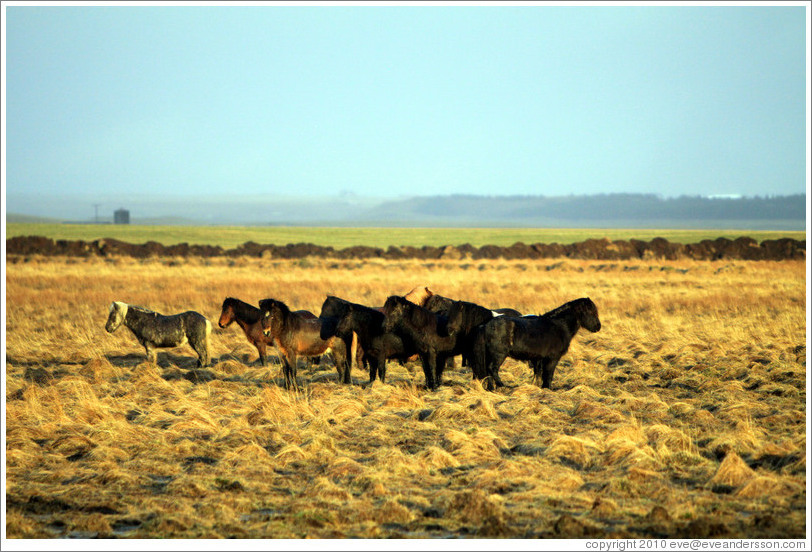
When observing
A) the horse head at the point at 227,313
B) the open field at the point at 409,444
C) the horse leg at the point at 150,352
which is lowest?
the open field at the point at 409,444

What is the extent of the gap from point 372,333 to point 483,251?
2116 inches

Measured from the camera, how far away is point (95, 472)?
9211mm

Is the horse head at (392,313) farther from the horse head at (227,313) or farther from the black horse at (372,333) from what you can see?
the horse head at (227,313)

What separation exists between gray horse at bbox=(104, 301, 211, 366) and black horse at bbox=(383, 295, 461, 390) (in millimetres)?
4068

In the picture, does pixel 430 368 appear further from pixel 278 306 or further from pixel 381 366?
pixel 278 306

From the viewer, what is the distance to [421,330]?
13641 millimetres

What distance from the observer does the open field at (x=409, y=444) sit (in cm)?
778

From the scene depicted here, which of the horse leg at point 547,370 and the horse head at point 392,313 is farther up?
the horse head at point 392,313

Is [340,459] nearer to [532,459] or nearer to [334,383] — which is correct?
[532,459]

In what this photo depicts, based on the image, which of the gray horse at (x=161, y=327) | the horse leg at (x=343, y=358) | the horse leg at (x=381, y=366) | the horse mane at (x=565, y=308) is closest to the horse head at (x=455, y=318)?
the horse leg at (x=381, y=366)

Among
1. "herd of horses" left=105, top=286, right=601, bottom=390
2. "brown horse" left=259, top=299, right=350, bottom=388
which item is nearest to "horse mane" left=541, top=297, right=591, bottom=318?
"herd of horses" left=105, top=286, right=601, bottom=390

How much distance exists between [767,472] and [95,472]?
7.27 metres

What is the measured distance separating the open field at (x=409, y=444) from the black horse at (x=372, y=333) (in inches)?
26.2

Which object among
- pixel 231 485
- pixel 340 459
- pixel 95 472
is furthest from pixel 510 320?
pixel 95 472
